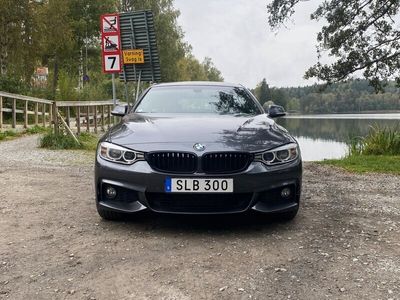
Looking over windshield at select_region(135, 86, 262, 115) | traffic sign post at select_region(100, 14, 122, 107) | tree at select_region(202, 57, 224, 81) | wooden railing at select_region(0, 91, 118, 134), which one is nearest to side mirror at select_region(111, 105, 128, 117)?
windshield at select_region(135, 86, 262, 115)

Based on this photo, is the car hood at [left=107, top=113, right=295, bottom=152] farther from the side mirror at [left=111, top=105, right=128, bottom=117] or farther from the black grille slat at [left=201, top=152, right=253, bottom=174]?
the side mirror at [left=111, top=105, right=128, bottom=117]

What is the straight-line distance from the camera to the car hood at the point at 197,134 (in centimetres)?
359

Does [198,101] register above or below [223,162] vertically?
above

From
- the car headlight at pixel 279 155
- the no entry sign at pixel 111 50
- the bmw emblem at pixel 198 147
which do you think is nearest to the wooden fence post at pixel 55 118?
the no entry sign at pixel 111 50

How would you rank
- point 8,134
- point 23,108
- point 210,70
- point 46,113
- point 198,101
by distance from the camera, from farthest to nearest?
point 210,70, point 46,113, point 23,108, point 8,134, point 198,101

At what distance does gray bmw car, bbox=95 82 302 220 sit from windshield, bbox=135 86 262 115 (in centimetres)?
82

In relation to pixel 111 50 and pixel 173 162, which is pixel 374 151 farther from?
pixel 173 162

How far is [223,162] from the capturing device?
352 cm

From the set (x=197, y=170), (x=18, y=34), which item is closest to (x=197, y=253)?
(x=197, y=170)

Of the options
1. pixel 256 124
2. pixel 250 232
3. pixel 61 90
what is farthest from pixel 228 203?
pixel 61 90

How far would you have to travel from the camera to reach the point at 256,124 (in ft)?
13.7

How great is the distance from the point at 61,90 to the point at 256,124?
17.7m

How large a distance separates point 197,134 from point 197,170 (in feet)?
1.21

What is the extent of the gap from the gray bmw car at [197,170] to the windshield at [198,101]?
2.69 feet
